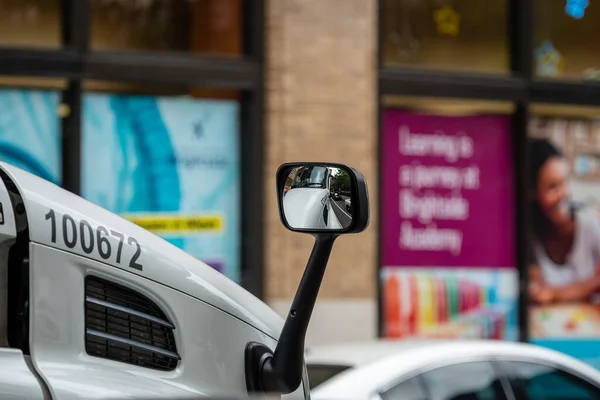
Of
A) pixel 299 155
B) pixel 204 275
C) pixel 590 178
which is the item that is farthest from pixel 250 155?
pixel 204 275

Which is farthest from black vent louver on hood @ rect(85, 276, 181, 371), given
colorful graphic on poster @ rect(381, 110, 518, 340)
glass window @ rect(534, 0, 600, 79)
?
glass window @ rect(534, 0, 600, 79)

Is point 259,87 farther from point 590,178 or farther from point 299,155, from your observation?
point 590,178

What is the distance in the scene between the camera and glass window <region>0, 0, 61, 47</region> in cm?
960

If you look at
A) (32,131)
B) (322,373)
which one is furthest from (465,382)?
(32,131)

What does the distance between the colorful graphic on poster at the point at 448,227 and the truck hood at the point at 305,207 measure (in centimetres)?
801

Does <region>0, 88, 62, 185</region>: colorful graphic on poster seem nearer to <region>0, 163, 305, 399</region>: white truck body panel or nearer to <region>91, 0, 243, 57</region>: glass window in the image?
<region>91, 0, 243, 57</region>: glass window

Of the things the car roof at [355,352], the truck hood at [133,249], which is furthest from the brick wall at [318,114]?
the truck hood at [133,249]

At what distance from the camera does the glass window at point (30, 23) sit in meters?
9.60

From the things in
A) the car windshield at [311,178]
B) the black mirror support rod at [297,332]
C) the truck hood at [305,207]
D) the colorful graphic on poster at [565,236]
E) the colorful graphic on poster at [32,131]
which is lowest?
the colorful graphic on poster at [565,236]

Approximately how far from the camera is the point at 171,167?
10148 millimetres

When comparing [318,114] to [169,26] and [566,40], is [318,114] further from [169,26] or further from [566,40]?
[566,40]

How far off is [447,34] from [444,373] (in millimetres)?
6161

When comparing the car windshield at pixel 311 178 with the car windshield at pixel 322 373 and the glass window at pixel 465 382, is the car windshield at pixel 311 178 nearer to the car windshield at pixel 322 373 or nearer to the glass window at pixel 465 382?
the car windshield at pixel 322 373

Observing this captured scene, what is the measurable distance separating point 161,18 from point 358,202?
7713mm
